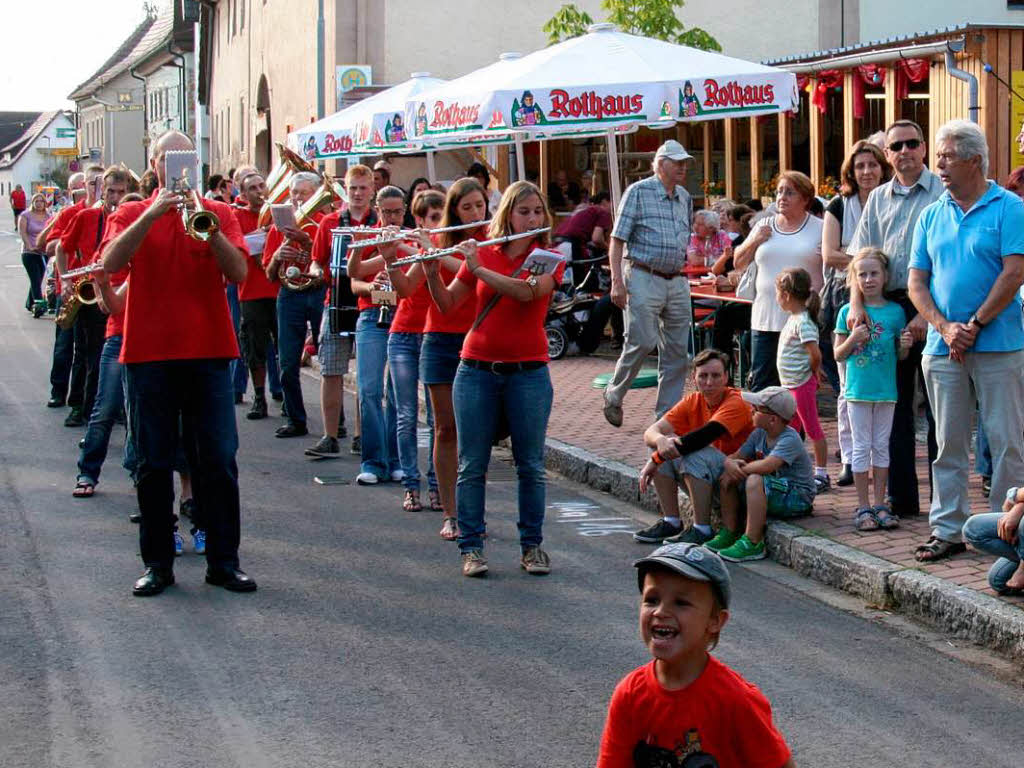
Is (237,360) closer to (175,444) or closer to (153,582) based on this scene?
(175,444)

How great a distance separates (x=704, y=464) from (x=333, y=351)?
3.71 meters

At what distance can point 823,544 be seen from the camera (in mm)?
7641

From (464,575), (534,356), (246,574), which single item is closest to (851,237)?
(534,356)

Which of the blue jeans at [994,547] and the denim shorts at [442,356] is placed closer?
the blue jeans at [994,547]

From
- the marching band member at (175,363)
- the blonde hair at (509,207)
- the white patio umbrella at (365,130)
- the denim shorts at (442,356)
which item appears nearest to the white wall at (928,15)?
the white patio umbrella at (365,130)

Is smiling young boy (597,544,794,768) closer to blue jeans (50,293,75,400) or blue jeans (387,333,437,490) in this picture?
blue jeans (387,333,437,490)

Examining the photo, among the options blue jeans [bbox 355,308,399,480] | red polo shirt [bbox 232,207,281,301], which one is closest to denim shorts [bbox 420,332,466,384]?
blue jeans [bbox 355,308,399,480]

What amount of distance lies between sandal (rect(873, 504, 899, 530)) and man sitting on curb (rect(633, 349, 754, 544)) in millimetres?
772

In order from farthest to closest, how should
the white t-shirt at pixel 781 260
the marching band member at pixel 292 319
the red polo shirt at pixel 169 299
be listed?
the marching band member at pixel 292 319
the white t-shirt at pixel 781 260
the red polo shirt at pixel 169 299

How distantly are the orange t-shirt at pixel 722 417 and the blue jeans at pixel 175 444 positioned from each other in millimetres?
2381

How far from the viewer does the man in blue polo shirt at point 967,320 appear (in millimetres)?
7039

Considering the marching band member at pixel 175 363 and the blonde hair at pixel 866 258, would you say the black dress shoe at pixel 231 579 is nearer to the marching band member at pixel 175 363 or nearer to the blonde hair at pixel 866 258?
the marching band member at pixel 175 363

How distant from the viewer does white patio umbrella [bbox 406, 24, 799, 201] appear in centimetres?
1238

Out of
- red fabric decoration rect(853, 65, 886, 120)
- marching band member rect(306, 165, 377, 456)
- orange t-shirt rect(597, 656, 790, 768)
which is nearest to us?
orange t-shirt rect(597, 656, 790, 768)
